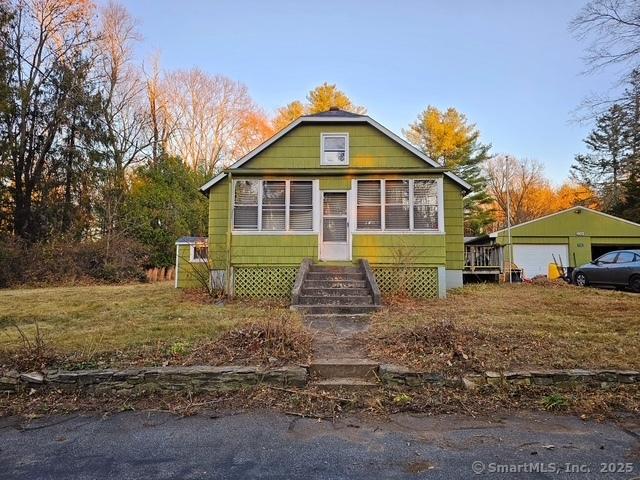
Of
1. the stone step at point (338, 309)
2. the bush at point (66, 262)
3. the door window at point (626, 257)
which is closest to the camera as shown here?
the stone step at point (338, 309)

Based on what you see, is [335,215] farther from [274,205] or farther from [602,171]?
[602,171]

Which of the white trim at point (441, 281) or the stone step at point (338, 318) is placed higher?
the white trim at point (441, 281)

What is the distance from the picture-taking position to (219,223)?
39.7 ft

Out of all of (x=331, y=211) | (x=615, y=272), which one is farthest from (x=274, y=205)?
(x=615, y=272)

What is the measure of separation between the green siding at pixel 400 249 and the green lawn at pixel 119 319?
11.4 ft

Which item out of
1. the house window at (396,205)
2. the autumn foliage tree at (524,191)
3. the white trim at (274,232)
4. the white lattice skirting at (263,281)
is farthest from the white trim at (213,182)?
the autumn foliage tree at (524,191)

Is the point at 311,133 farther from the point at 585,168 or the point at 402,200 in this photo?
the point at 585,168

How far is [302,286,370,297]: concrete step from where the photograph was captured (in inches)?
365

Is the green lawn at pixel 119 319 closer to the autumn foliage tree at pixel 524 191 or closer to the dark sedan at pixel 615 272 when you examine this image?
the dark sedan at pixel 615 272

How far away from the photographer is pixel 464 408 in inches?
150

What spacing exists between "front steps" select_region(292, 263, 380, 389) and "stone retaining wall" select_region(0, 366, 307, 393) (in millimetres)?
450

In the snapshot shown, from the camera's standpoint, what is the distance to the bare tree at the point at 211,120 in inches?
1120

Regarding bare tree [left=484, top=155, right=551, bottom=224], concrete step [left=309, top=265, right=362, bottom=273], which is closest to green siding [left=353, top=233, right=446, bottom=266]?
concrete step [left=309, top=265, right=362, bottom=273]

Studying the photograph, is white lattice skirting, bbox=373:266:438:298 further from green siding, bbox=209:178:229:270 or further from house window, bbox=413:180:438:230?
green siding, bbox=209:178:229:270
